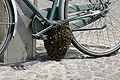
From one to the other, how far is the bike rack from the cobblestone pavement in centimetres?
12

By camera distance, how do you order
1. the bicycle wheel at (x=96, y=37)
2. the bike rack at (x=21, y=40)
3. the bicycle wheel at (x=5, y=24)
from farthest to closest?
the bicycle wheel at (x=96, y=37) < the bike rack at (x=21, y=40) < the bicycle wheel at (x=5, y=24)

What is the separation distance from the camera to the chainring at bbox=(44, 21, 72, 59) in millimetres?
3777

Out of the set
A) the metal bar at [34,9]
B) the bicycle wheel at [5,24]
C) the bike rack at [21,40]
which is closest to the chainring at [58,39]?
the metal bar at [34,9]

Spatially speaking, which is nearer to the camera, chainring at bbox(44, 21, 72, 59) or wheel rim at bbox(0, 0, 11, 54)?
wheel rim at bbox(0, 0, 11, 54)

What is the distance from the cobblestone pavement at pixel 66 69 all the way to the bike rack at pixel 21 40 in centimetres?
12

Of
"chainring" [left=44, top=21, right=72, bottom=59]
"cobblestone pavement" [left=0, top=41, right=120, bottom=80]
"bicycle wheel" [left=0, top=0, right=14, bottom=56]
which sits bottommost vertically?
"cobblestone pavement" [left=0, top=41, right=120, bottom=80]

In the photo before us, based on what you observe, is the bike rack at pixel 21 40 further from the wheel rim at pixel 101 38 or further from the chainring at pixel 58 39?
the wheel rim at pixel 101 38

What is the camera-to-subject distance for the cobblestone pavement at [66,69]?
3.52m

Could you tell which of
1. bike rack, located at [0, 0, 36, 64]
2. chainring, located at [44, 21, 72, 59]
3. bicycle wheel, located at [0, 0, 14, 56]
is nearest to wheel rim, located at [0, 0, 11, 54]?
bicycle wheel, located at [0, 0, 14, 56]

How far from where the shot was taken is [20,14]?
3.74m

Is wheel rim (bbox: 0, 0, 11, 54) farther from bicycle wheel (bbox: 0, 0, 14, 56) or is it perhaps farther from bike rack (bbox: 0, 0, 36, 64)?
bike rack (bbox: 0, 0, 36, 64)

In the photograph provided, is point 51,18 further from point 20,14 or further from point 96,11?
point 96,11

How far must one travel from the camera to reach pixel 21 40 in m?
3.84

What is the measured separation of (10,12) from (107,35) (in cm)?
269
